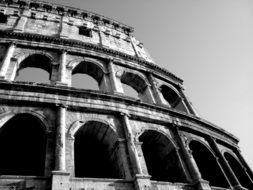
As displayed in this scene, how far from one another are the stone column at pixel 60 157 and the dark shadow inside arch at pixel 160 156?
333 centimetres

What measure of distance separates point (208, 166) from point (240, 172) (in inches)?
84.6

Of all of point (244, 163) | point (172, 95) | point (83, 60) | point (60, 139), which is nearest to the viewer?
point (60, 139)

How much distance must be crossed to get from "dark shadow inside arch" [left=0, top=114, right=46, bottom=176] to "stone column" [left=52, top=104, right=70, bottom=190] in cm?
74

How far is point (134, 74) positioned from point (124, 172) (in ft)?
20.3

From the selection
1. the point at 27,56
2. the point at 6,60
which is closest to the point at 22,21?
the point at 27,56

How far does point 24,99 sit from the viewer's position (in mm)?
7566

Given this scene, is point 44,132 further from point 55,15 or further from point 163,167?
point 55,15

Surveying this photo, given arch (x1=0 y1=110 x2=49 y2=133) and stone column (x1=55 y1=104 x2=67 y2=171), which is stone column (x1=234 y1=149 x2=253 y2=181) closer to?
stone column (x1=55 y1=104 x2=67 y2=171)

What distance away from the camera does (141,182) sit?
21.3 ft

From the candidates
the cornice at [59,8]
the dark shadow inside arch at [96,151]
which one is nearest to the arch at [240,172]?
the dark shadow inside arch at [96,151]

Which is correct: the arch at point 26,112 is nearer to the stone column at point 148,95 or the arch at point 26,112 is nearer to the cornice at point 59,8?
the stone column at point 148,95

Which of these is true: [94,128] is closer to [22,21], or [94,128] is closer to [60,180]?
[60,180]

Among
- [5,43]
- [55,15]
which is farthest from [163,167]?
[55,15]

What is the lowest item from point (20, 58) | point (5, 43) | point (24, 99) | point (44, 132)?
point (44, 132)
